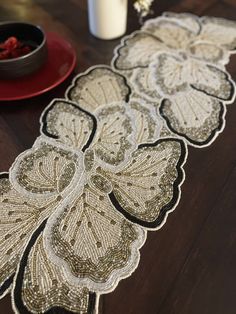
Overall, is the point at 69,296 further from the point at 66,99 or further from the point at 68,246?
the point at 66,99

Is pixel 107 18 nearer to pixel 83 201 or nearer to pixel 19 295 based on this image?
pixel 83 201

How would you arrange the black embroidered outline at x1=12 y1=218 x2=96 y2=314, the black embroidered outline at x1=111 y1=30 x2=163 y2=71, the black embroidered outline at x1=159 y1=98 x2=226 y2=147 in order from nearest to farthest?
1. the black embroidered outline at x1=12 y1=218 x2=96 y2=314
2. the black embroidered outline at x1=159 y1=98 x2=226 y2=147
3. the black embroidered outline at x1=111 y1=30 x2=163 y2=71

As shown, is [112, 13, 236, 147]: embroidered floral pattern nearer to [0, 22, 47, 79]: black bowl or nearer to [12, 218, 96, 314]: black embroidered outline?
[0, 22, 47, 79]: black bowl

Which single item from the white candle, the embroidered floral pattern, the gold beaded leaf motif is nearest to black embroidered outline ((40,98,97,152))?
the gold beaded leaf motif

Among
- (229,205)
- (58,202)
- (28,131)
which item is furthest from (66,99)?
(229,205)

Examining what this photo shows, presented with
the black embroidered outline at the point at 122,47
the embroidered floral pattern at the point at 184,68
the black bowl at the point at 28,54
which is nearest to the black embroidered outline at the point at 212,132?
the embroidered floral pattern at the point at 184,68

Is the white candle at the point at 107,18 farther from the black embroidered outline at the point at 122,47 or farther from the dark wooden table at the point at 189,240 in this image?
the dark wooden table at the point at 189,240
